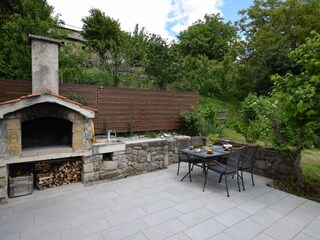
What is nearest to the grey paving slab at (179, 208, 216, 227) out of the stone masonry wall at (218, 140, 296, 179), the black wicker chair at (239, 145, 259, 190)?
the black wicker chair at (239, 145, 259, 190)

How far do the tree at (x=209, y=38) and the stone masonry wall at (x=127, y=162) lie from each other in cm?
1576

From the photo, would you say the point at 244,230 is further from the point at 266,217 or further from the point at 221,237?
the point at 266,217

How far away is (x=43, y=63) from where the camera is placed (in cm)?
368

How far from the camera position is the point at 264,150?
4625 millimetres

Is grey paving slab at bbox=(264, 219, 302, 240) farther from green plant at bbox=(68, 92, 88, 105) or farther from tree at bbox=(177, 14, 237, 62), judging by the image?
tree at bbox=(177, 14, 237, 62)

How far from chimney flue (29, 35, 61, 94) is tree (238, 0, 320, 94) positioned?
1217cm

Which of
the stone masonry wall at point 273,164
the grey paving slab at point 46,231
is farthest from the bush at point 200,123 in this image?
the grey paving slab at point 46,231

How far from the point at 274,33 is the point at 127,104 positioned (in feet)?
45.7

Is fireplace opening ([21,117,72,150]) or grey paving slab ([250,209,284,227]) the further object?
fireplace opening ([21,117,72,150])

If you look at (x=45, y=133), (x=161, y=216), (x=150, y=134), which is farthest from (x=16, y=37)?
(x=161, y=216)

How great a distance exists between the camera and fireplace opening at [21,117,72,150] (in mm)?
3949

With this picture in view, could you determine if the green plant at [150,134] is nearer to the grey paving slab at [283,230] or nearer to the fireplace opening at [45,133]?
the fireplace opening at [45,133]

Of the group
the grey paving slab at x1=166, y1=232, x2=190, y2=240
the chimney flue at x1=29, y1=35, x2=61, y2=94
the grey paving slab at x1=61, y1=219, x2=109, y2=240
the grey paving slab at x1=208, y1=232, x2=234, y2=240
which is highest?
the chimney flue at x1=29, y1=35, x2=61, y2=94

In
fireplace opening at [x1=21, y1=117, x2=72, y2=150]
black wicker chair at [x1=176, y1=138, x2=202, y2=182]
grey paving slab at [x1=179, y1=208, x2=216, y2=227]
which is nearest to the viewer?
grey paving slab at [x1=179, y1=208, x2=216, y2=227]
